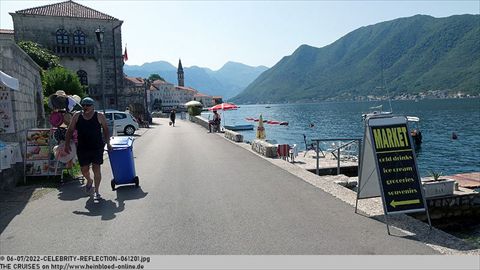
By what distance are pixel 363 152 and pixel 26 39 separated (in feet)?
144

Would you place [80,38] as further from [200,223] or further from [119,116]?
[200,223]

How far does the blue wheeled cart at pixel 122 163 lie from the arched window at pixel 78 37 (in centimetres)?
3971

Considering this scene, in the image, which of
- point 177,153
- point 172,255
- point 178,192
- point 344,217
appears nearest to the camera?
point 172,255

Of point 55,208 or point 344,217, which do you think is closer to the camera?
point 344,217

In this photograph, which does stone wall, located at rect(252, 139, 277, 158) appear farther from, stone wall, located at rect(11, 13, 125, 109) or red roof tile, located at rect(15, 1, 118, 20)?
red roof tile, located at rect(15, 1, 118, 20)

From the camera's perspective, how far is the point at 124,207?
6887mm

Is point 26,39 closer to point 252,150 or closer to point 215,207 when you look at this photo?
point 252,150

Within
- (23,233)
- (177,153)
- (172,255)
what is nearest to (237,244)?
(172,255)

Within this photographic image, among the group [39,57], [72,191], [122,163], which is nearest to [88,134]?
[122,163]

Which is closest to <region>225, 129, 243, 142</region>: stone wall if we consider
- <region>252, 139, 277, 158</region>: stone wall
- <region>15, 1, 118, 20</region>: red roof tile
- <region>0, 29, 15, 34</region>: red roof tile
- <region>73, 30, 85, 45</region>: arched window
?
<region>252, 139, 277, 158</region>: stone wall

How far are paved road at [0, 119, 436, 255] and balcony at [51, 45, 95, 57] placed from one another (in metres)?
38.8

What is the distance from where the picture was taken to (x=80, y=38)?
1721 inches

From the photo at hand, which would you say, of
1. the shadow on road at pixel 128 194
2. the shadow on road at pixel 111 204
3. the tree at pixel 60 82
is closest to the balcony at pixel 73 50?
the tree at pixel 60 82

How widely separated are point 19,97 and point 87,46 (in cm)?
3763
